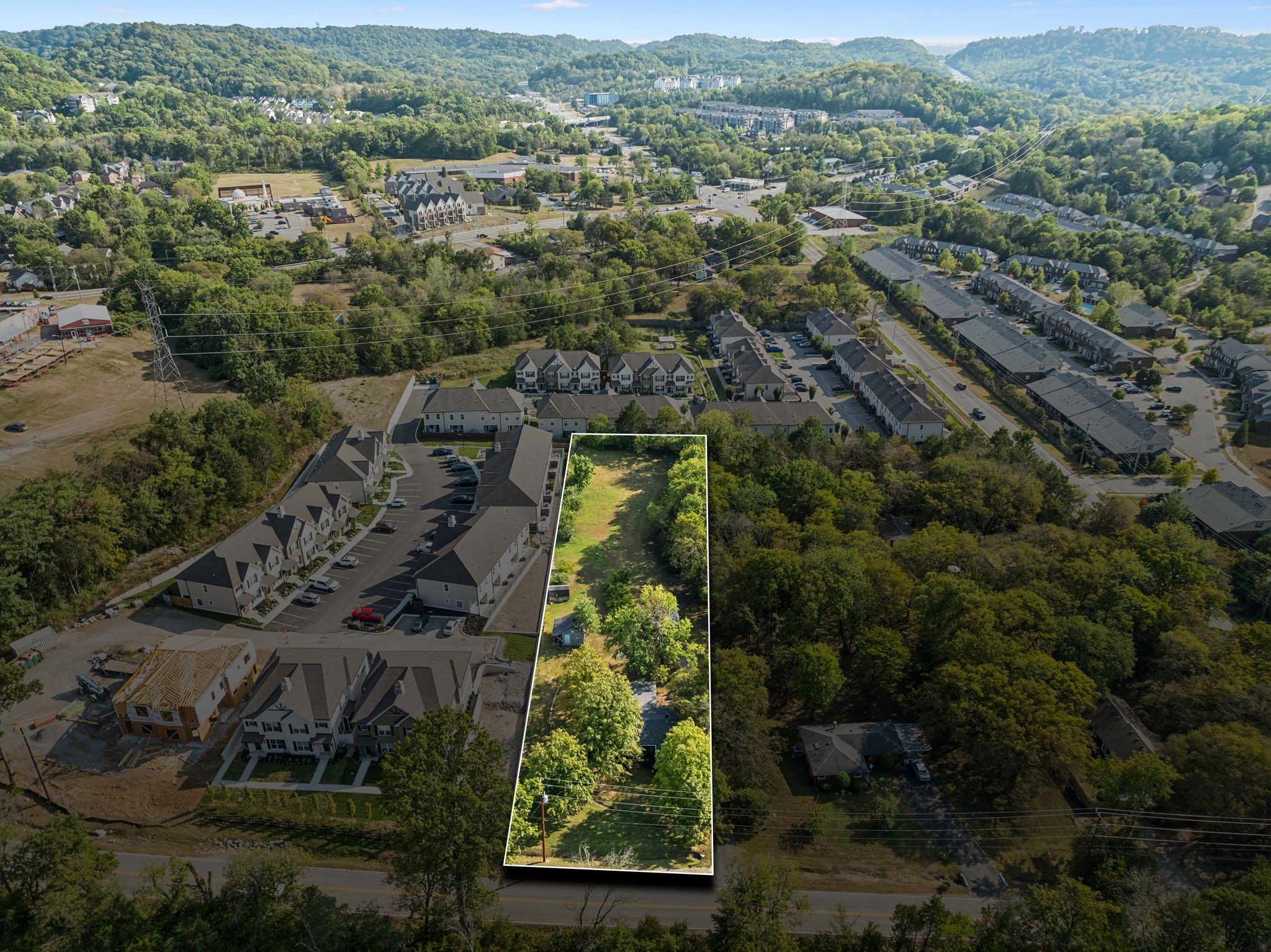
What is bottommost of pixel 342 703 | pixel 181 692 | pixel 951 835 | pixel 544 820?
pixel 951 835

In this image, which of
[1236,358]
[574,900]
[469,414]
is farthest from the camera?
[1236,358]

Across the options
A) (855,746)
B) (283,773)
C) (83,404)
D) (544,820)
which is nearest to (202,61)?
(83,404)

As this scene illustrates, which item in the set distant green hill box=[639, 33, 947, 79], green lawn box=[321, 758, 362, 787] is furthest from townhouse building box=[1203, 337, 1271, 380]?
distant green hill box=[639, 33, 947, 79]

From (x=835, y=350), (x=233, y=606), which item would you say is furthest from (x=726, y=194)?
(x=233, y=606)

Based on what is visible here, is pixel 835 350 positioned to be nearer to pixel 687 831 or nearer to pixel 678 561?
pixel 678 561

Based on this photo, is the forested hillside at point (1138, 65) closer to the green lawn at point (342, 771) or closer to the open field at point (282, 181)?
the open field at point (282, 181)

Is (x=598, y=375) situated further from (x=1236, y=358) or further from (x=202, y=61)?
(x=202, y=61)

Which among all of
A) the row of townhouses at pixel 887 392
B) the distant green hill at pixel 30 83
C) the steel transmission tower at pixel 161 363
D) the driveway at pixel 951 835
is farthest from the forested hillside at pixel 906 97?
the driveway at pixel 951 835
